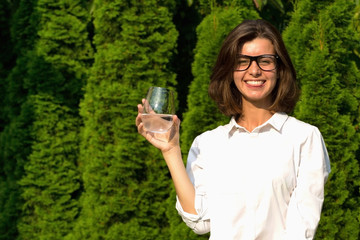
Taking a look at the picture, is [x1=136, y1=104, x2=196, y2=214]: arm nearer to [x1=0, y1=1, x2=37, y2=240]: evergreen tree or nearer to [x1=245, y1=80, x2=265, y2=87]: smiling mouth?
[x1=245, y1=80, x2=265, y2=87]: smiling mouth

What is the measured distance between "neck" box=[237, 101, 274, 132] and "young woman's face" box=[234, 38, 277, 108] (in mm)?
87

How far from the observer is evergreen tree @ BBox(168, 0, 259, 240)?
4.42 m

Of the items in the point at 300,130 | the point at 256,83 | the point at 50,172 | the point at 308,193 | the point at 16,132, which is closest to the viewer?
the point at 308,193

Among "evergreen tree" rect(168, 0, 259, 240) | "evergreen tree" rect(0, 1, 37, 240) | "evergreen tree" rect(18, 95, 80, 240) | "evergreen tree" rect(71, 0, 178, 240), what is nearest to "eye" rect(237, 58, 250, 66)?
"evergreen tree" rect(168, 0, 259, 240)

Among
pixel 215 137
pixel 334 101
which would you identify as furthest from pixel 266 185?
pixel 334 101

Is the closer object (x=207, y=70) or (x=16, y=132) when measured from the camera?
(x=207, y=70)

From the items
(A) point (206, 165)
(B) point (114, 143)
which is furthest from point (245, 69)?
(B) point (114, 143)

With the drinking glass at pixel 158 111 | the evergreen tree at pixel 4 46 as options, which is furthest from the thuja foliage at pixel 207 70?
the evergreen tree at pixel 4 46

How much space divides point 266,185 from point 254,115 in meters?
0.40

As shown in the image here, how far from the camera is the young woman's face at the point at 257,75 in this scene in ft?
6.95

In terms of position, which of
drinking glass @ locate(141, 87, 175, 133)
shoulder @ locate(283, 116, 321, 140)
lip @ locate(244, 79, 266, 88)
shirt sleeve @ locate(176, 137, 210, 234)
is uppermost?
lip @ locate(244, 79, 266, 88)

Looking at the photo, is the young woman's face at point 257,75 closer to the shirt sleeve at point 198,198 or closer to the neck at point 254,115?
the neck at point 254,115

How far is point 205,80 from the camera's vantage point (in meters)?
4.47

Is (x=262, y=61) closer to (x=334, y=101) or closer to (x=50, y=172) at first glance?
(x=334, y=101)
